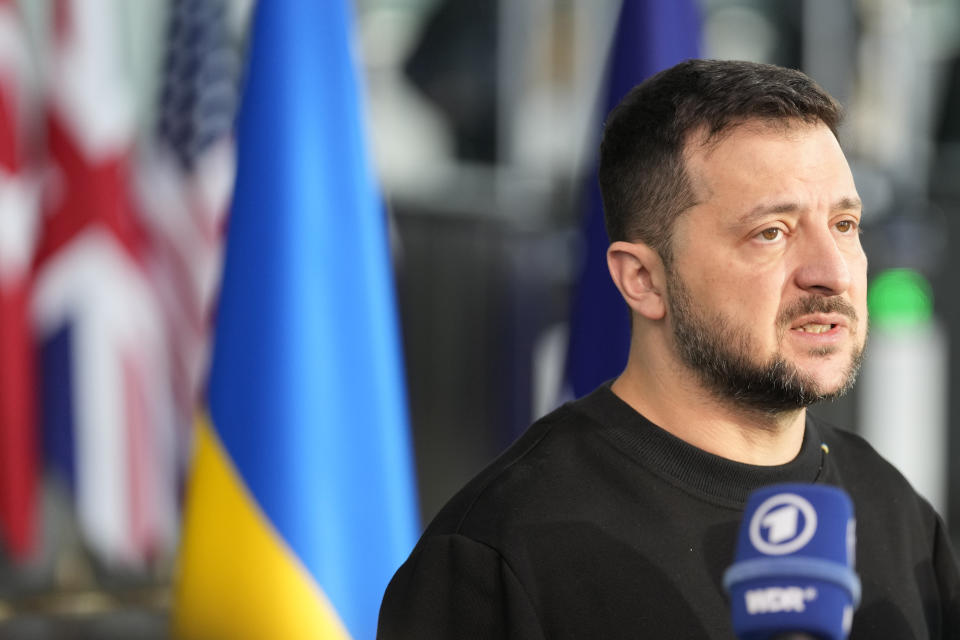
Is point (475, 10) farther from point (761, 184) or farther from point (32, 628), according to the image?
point (761, 184)

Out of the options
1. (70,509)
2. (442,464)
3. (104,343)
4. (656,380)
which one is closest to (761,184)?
(656,380)

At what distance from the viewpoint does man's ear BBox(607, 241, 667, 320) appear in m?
1.50

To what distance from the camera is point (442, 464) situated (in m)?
6.30

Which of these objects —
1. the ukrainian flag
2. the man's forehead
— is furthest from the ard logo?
the ukrainian flag

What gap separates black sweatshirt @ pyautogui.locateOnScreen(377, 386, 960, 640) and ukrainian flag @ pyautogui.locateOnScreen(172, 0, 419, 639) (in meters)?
1.23

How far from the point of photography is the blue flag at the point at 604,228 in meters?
2.87

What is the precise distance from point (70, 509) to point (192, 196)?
129 cm

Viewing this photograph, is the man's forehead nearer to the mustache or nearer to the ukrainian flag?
the mustache

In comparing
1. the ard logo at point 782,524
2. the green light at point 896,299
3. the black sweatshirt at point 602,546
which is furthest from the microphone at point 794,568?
the green light at point 896,299

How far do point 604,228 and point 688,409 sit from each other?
4.84 ft

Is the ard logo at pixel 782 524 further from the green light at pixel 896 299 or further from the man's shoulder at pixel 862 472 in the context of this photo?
the green light at pixel 896 299

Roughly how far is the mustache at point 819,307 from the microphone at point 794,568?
34cm

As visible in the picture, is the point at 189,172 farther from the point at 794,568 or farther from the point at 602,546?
the point at 794,568

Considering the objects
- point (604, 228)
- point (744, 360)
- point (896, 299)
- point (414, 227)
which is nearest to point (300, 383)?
point (604, 228)
